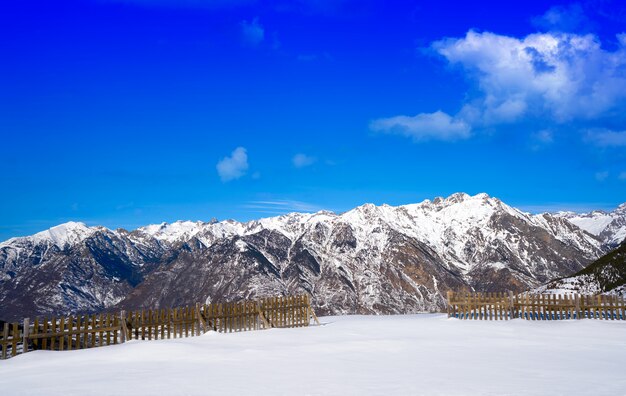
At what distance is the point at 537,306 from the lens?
32.8 m

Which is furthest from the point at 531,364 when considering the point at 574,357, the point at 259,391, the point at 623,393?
the point at 259,391

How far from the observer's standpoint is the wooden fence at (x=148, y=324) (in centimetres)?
2170

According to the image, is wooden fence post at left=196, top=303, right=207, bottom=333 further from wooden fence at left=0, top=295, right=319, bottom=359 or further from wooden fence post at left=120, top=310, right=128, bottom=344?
wooden fence post at left=120, top=310, right=128, bottom=344

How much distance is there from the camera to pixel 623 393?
13328 millimetres

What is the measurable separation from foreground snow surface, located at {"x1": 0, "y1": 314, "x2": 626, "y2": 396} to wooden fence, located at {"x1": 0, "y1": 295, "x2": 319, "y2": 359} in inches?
42.9

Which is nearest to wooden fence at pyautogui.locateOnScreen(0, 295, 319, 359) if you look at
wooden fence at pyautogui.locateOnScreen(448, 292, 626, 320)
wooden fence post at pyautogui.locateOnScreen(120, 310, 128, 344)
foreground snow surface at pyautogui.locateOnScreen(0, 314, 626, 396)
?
wooden fence post at pyautogui.locateOnScreen(120, 310, 128, 344)

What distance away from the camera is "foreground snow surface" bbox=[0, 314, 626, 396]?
14.1 metres

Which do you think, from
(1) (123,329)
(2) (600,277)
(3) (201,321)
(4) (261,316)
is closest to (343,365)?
(1) (123,329)

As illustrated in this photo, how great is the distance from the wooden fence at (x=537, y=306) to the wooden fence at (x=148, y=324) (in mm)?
9534

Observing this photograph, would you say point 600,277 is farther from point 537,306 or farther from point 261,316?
point 261,316

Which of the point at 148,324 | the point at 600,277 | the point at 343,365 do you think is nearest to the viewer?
the point at 343,365

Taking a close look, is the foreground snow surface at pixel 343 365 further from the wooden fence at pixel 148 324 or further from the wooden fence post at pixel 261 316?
the wooden fence post at pixel 261 316

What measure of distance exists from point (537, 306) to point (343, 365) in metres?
19.0

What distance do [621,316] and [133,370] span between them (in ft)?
84.6
